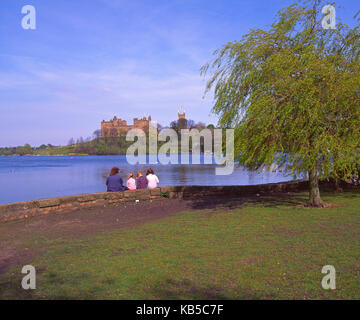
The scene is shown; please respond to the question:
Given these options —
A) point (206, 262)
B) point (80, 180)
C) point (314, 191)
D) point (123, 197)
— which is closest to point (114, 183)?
point (123, 197)

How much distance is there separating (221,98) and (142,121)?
576ft

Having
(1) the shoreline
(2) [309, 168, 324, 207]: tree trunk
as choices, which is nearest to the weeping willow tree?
(2) [309, 168, 324, 207]: tree trunk

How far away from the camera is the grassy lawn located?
15.4ft

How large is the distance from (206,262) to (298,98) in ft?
20.1

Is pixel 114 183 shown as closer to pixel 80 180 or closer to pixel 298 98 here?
pixel 298 98

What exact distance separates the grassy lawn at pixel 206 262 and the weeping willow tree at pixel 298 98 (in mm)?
2019

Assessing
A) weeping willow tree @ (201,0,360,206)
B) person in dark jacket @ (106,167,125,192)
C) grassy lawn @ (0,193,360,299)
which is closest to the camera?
grassy lawn @ (0,193,360,299)

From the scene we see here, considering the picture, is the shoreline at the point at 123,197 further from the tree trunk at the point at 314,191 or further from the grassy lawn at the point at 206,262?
the tree trunk at the point at 314,191

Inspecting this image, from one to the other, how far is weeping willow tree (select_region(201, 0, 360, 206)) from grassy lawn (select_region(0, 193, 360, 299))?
202cm

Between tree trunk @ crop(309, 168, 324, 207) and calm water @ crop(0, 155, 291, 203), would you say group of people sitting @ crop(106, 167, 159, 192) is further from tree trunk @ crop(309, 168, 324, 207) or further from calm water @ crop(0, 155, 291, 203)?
tree trunk @ crop(309, 168, 324, 207)

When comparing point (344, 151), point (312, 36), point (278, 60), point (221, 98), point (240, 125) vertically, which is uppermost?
point (312, 36)

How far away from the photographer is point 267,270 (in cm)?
539
